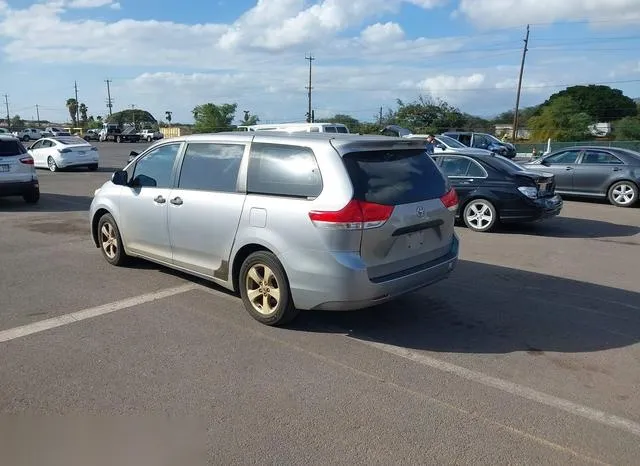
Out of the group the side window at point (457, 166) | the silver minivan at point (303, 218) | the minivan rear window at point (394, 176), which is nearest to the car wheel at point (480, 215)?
the side window at point (457, 166)

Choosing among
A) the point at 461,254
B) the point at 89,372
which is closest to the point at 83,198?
the point at 461,254

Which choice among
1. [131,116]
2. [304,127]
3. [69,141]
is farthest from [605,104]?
[69,141]

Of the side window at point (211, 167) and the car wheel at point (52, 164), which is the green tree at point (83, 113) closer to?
the car wheel at point (52, 164)

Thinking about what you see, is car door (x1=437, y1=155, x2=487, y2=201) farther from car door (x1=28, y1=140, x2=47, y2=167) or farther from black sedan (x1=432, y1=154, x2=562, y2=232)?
car door (x1=28, y1=140, x2=47, y2=167)

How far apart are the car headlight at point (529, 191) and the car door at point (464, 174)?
733 millimetres

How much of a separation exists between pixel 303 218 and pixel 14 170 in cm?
1065

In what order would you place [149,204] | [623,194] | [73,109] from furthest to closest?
[73,109]
[623,194]
[149,204]

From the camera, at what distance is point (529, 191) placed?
10.1m

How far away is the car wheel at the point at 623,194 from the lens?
1409cm

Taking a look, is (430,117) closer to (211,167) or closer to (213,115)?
(213,115)

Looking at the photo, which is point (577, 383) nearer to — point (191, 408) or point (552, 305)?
point (552, 305)

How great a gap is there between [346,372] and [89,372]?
75.4 inches

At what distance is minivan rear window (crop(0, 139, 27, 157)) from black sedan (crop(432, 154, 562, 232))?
31.2ft

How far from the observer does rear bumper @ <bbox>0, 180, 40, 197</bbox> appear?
12.6 meters
